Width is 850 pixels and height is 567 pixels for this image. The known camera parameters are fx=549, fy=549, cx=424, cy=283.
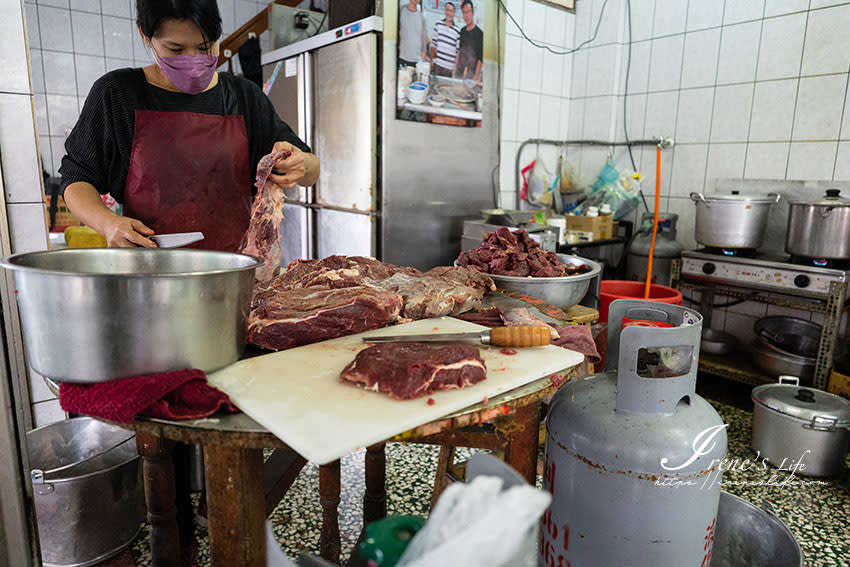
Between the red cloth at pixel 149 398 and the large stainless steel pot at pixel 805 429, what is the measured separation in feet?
10.3

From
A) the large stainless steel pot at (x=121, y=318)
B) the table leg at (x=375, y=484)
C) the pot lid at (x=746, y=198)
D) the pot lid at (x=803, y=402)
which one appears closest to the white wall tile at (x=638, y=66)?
the pot lid at (x=746, y=198)

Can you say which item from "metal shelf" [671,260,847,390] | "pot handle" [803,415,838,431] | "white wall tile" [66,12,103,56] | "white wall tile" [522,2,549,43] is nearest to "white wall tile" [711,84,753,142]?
"metal shelf" [671,260,847,390]

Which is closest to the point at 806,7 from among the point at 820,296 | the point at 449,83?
the point at 820,296

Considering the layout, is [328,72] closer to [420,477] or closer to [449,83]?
[449,83]

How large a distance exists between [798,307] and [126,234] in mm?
4079

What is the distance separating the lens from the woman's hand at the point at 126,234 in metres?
1.83

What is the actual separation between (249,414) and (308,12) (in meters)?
4.92

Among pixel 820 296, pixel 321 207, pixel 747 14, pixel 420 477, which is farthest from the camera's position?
pixel 321 207

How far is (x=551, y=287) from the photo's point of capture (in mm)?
2234

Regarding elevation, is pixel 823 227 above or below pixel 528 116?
below

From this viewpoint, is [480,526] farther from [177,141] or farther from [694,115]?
[694,115]

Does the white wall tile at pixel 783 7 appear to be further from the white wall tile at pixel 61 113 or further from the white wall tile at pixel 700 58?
the white wall tile at pixel 61 113

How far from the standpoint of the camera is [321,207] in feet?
16.0

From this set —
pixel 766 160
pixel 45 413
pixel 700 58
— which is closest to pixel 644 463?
pixel 45 413
